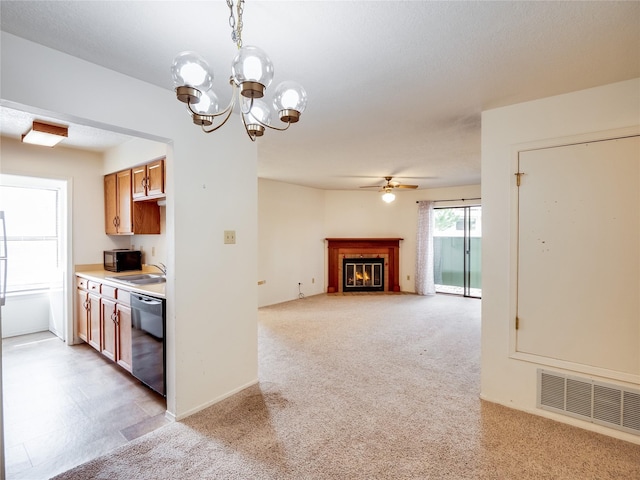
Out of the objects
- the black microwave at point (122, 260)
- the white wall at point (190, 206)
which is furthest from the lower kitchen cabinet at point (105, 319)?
the white wall at point (190, 206)

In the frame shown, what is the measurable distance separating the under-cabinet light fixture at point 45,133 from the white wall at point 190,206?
1608mm

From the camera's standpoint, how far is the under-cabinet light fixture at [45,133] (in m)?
2.93

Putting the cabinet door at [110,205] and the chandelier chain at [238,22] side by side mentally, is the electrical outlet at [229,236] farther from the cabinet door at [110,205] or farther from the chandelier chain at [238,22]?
the cabinet door at [110,205]

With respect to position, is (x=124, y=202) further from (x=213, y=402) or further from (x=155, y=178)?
(x=213, y=402)

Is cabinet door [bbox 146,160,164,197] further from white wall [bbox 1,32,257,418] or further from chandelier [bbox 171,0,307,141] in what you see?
chandelier [bbox 171,0,307,141]

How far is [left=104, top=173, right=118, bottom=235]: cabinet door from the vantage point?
3.91 m

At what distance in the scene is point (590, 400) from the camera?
86.4 inches

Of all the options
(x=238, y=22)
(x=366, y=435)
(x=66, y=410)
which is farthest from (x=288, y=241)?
(x=238, y=22)

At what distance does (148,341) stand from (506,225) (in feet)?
10.1

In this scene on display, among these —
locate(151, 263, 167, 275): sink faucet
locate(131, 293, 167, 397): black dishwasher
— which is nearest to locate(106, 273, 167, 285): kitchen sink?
locate(151, 263, 167, 275): sink faucet

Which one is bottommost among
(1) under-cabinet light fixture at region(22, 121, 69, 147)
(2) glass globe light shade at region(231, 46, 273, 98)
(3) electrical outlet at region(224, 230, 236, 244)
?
(3) electrical outlet at region(224, 230, 236, 244)

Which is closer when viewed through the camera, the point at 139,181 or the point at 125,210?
the point at 139,181

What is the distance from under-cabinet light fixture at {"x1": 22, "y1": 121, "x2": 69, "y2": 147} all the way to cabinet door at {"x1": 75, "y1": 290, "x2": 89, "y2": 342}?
66.6 inches

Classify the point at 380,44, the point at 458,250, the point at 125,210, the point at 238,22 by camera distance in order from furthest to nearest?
the point at 458,250
the point at 125,210
the point at 380,44
the point at 238,22
